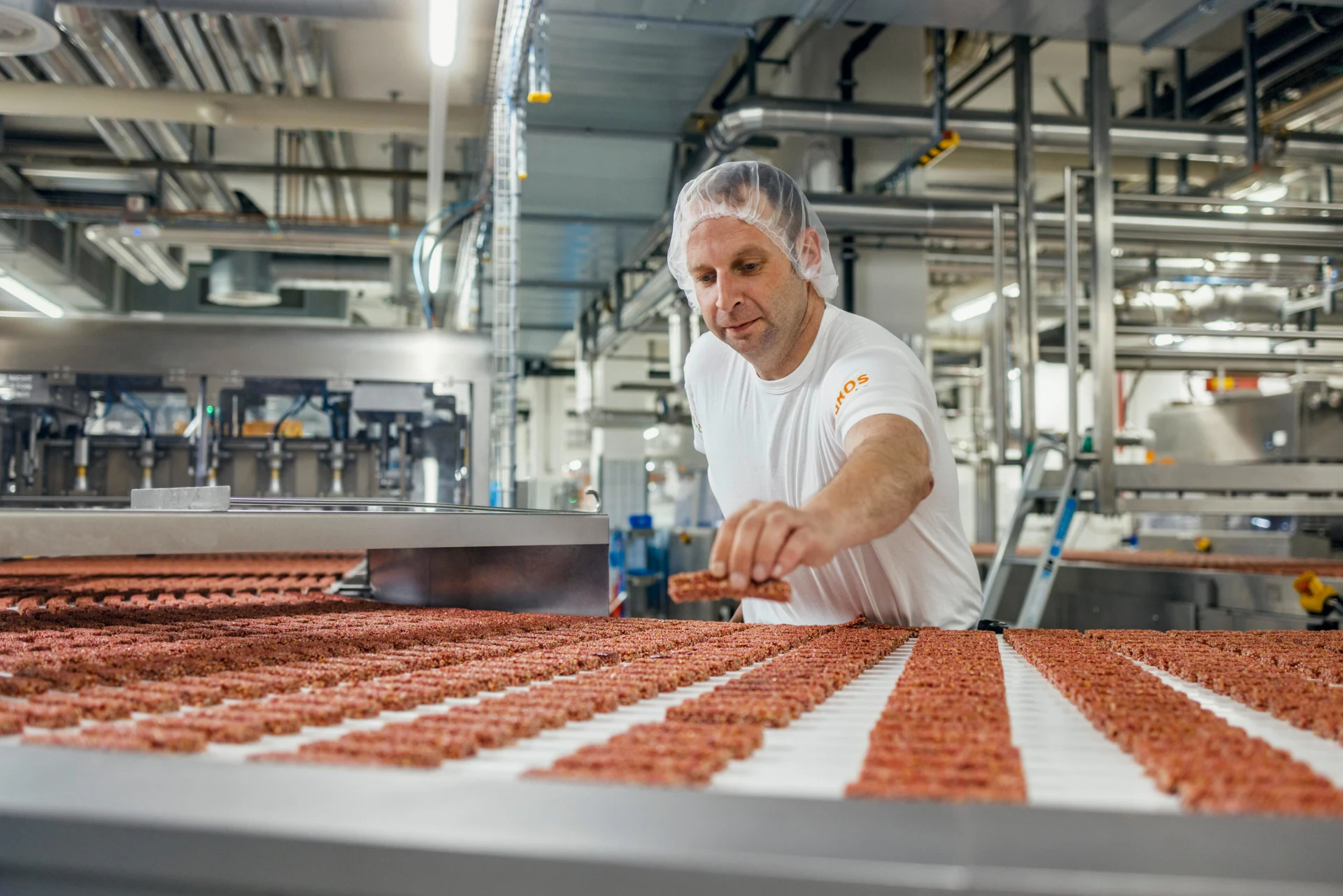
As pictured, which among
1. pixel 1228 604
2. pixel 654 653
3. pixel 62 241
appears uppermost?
pixel 62 241

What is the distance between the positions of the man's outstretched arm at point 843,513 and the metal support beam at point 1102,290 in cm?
279

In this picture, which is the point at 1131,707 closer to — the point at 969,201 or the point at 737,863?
the point at 737,863

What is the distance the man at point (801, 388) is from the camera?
1836 mm

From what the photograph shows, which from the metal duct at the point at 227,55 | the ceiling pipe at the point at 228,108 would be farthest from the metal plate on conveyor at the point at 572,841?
the ceiling pipe at the point at 228,108

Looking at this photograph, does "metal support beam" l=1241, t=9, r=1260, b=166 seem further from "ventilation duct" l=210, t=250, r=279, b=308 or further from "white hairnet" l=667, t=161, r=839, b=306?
"ventilation duct" l=210, t=250, r=279, b=308

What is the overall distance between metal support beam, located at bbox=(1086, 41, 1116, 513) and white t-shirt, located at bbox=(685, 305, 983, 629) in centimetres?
231

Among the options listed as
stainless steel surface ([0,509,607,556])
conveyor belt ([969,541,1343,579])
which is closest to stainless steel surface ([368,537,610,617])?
stainless steel surface ([0,509,607,556])

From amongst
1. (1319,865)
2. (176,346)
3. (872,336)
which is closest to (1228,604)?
(872,336)

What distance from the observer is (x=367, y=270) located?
8828mm

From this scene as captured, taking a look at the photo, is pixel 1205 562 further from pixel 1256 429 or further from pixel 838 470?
pixel 838 470

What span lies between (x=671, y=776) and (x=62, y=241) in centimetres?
984

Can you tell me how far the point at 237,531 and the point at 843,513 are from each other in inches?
34.1

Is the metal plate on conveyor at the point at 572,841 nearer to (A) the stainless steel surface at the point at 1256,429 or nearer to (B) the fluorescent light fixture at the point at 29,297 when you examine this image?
(A) the stainless steel surface at the point at 1256,429

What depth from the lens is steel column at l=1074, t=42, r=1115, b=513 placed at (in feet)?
13.4
